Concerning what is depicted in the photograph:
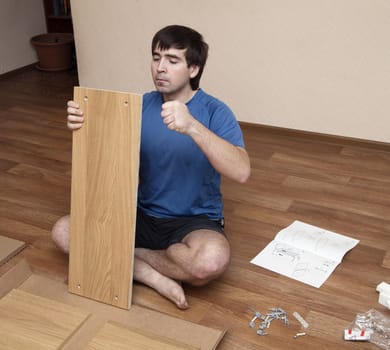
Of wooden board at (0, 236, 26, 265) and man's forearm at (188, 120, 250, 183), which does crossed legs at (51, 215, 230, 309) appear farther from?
wooden board at (0, 236, 26, 265)

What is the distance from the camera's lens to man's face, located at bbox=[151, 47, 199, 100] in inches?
66.8

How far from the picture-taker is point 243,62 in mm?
3164

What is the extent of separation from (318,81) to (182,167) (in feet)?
4.89

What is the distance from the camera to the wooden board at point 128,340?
152 centimetres

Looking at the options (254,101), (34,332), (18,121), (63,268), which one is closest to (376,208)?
(254,101)

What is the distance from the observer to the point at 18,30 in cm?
455

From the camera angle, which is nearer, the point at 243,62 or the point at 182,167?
the point at 182,167

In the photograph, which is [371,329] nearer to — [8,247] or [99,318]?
[99,318]

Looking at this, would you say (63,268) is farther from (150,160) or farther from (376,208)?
(376,208)

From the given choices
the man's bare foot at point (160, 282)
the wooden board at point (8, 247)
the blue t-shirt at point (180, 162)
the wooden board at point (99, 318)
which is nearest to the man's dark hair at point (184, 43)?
the blue t-shirt at point (180, 162)

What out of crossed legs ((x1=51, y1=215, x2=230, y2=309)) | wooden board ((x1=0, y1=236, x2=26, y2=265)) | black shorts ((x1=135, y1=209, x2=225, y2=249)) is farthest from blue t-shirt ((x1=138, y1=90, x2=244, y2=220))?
wooden board ((x1=0, y1=236, x2=26, y2=265))

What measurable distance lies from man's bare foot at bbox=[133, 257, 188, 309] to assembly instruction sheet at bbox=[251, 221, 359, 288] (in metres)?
0.38

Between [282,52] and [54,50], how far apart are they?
2261 mm

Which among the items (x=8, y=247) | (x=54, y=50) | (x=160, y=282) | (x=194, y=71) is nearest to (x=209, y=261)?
(x=160, y=282)
